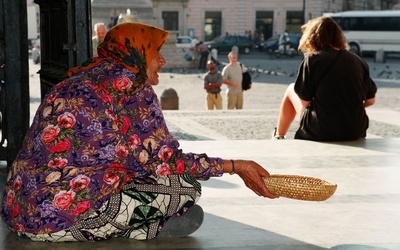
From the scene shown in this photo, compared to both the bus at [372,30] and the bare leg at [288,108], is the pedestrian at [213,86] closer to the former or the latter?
the bare leg at [288,108]

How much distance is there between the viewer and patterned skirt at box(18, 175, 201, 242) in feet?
12.9

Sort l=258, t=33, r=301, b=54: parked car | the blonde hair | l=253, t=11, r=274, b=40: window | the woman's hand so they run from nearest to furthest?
the woman's hand < the blonde hair < l=258, t=33, r=301, b=54: parked car < l=253, t=11, r=274, b=40: window

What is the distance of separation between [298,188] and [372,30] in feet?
130

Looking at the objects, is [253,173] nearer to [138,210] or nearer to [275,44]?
[138,210]

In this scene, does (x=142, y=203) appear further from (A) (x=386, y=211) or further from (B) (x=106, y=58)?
(A) (x=386, y=211)

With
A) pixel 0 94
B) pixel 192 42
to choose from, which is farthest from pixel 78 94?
pixel 192 42

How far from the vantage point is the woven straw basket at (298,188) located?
4.00 m

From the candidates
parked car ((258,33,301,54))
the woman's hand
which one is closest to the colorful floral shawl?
the woman's hand

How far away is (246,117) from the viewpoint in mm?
12812

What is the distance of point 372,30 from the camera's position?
42.4 metres

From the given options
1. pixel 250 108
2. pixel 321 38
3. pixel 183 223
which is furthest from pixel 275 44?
pixel 183 223

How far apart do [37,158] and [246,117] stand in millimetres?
9175

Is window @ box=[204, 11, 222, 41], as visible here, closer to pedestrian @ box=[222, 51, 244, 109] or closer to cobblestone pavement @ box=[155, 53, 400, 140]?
cobblestone pavement @ box=[155, 53, 400, 140]

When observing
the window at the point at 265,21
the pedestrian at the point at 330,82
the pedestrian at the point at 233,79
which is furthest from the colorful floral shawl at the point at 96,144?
the window at the point at 265,21
